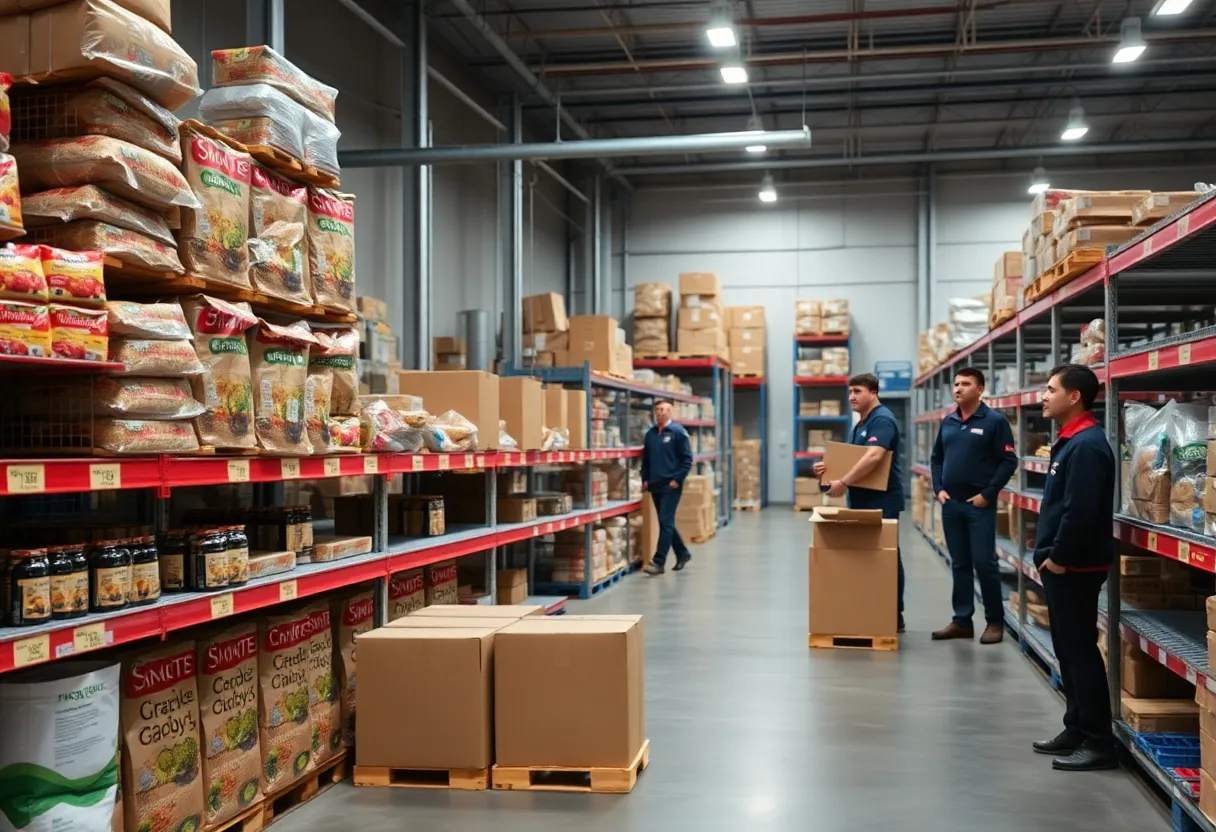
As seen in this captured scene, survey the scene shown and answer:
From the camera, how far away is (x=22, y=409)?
3355mm

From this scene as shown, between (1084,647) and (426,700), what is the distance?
2699 millimetres

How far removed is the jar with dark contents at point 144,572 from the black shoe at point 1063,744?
3.65 meters

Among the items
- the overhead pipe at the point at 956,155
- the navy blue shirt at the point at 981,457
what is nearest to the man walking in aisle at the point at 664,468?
the navy blue shirt at the point at 981,457

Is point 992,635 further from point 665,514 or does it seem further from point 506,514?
point 665,514

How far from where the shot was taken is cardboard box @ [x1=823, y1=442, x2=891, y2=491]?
23.9ft

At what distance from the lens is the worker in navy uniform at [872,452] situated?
722cm

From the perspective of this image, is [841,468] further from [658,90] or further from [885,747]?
[658,90]

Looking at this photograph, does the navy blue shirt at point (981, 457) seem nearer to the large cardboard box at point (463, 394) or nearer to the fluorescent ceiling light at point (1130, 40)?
the large cardboard box at point (463, 394)

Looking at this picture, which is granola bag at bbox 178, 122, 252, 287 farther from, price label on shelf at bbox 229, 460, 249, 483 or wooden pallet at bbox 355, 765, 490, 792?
wooden pallet at bbox 355, 765, 490, 792

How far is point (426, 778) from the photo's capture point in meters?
4.39

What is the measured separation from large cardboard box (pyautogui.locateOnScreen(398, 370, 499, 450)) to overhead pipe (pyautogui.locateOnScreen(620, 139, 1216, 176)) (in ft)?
42.2

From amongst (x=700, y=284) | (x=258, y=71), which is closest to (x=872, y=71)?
(x=700, y=284)

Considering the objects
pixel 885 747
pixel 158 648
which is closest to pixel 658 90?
pixel 885 747

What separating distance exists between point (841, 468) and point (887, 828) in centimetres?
380
